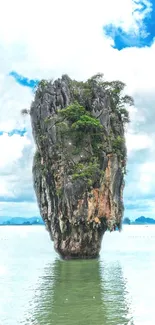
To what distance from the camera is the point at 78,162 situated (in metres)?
29.5

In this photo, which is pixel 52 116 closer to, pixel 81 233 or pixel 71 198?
pixel 71 198

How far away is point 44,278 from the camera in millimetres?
23281

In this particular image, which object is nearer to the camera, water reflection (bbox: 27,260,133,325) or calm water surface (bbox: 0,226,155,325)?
water reflection (bbox: 27,260,133,325)

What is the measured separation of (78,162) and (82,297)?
43.6 feet

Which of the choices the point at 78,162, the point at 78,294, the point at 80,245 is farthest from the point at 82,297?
the point at 78,162

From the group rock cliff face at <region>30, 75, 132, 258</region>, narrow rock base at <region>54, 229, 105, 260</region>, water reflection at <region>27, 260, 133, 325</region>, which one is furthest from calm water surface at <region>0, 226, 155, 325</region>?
rock cliff face at <region>30, 75, 132, 258</region>

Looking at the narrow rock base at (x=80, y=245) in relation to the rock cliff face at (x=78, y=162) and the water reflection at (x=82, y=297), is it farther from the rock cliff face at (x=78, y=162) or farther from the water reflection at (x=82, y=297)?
the water reflection at (x=82, y=297)

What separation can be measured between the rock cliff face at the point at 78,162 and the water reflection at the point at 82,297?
3732 millimetres

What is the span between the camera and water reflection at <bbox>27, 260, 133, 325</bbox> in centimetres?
1410

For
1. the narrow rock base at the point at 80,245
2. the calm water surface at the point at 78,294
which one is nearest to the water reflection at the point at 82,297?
the calm water surface at the point at 78,294

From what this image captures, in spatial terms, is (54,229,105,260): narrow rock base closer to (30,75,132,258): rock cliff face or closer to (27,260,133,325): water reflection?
(30,75,132,258): rock cliff face

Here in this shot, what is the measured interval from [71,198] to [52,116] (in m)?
6.70

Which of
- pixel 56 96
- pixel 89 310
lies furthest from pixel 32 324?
pixel 56 96

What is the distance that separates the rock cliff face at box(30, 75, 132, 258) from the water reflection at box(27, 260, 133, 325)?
12.2ft
